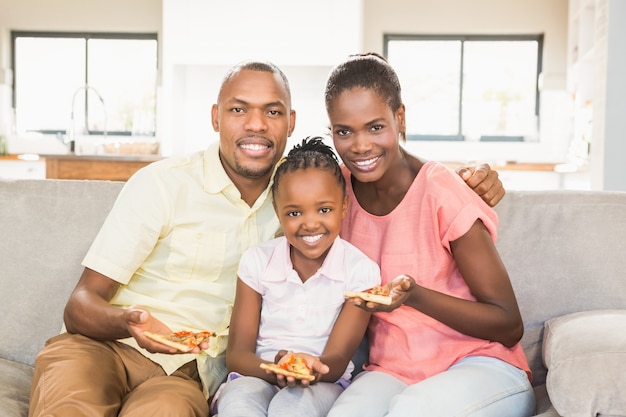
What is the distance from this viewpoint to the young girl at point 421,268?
1.55 m

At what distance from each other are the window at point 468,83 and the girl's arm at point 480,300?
219 inches

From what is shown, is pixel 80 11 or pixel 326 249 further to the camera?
pixel 80 11

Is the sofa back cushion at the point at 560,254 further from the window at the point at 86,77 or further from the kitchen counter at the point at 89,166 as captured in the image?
the window at the point at 86,77

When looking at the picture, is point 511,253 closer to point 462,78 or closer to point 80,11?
point 462,78

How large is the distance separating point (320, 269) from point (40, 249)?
0.79 metres

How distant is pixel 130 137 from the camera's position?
286 inches

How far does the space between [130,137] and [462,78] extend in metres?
3.22

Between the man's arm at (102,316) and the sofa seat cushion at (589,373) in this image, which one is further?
the man's arm at (102,316)

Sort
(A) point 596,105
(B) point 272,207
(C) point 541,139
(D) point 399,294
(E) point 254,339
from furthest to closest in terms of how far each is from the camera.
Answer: (C) point 541,139 < (A) point 596,105 < (B) point 272,207 < (E) point 254,339 < (D) point 399,294

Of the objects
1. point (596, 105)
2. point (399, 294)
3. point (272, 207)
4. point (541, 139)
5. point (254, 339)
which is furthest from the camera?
point (541, 139)

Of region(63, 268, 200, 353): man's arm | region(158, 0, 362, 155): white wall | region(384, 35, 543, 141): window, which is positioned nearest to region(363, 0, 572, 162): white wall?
region(384, 35, 543, 141): window

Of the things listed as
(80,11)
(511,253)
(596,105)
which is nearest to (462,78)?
(596,105)

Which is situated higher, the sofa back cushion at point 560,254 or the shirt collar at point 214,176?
the shirt collar at point 214,176

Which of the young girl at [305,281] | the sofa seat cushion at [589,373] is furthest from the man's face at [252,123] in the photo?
the sofa seat cushion at [589,373]
